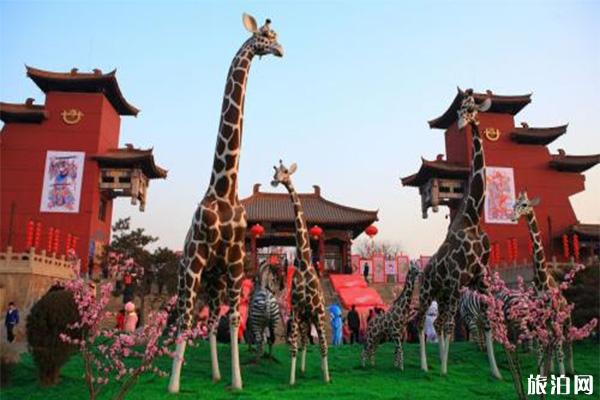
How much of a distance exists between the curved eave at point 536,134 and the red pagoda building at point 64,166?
18.1 meters

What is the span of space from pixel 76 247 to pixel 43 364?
1623cm

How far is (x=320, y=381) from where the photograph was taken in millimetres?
7578

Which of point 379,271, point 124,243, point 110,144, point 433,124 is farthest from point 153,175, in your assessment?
point 433,124

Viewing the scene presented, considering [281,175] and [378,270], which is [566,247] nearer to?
[378,270]

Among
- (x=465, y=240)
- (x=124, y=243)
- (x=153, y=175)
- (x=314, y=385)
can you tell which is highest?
(x=153, y=175)

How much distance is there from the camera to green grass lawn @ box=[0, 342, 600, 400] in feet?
21.8

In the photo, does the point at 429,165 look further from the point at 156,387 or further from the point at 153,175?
the point at 156,387

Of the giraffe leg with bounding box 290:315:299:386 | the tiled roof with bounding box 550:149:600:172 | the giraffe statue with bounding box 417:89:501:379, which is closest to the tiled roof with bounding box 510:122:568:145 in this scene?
the tiled roof with bounding box 550:149:600:172

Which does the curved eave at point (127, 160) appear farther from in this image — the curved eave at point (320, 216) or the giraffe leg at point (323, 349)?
the giraffe leg at point (323, 349)

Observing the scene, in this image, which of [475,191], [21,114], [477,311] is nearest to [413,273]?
[477,311]

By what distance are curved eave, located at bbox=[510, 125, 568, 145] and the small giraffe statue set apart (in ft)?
63.5

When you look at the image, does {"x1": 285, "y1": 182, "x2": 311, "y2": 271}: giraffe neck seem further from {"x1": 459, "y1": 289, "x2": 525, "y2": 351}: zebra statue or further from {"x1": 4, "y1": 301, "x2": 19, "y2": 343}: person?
{"x1": 4, "y1": 301, "x2": 19, "y2": 343}: person

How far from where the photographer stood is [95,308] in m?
5.71

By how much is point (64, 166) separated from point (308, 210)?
42.3ft
